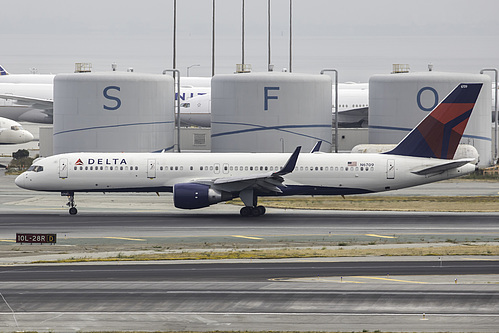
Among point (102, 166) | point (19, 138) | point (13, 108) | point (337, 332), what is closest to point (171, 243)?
point (102, 166)

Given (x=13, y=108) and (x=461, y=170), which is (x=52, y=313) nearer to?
(x=461, y=170)

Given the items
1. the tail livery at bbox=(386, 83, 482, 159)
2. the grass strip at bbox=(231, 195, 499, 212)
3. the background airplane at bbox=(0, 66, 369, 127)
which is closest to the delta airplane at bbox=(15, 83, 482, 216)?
the tail livery at bbox=(386, 83, 482, 159)

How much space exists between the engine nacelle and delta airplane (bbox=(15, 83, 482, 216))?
1506 mm

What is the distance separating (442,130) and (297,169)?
958 centimetres

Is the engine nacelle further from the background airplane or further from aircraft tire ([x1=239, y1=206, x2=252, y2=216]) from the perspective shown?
the background airplane

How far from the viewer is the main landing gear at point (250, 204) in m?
51.0

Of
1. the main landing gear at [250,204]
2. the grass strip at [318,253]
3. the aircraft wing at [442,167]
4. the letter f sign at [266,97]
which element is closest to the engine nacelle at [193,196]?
the main landing gear at [250,204]

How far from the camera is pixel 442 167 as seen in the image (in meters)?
50.3

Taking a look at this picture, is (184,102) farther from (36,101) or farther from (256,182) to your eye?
(256,182)

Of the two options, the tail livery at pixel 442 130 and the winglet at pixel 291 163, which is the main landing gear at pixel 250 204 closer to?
the winglet at pixel 291 163

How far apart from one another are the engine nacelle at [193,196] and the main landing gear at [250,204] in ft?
7.28

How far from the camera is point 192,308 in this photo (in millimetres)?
26281

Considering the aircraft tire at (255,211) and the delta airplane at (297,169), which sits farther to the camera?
the aircraft tire at (255,211)

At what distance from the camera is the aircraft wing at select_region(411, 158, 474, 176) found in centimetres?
4984
